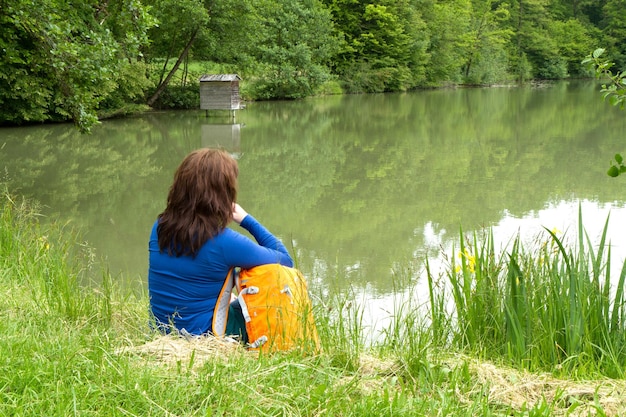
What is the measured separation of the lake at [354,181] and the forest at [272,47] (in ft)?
3.71

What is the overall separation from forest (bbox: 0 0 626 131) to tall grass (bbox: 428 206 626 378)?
568 centimetres

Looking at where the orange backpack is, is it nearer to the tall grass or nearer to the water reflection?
the tall grass

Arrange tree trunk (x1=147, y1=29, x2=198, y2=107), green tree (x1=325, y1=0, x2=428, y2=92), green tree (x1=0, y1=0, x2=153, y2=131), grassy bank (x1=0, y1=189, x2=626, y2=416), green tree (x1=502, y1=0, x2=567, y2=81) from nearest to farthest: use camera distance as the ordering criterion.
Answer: grassy bank (x1=0, y1=189, x2=626, y2=416), green tree (x1=0, y1=0, x2=153, y2=131), tree trunk (x1=147, y1=29, x2=198, y2=107), green tree (x1=325, y1=0, x2=428, y2=92), green tree (x1=502, y1=0, x2=567, y2=81)

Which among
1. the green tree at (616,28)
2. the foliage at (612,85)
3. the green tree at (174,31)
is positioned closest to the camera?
the foliage at (612,85)

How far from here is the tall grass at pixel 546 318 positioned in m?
2.73

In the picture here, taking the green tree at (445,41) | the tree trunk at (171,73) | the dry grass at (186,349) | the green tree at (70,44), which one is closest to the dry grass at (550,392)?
the dry grass at (186,349)

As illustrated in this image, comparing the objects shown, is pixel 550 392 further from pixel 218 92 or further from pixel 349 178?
pixel 218 92

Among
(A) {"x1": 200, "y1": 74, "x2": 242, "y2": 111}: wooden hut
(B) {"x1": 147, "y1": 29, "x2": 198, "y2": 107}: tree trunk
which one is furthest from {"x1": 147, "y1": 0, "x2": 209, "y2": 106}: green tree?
(A) {"x1": 200, "y1": 74, "x2": 242, "y2": 111}: wooden hut

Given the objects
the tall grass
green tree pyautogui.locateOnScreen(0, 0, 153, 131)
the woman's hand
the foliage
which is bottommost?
the tall grass

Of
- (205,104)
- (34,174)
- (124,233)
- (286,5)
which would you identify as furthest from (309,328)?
(286,5)

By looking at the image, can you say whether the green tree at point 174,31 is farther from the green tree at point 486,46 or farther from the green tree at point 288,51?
the green tree at point 486,46

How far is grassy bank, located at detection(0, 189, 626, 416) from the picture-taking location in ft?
6.04

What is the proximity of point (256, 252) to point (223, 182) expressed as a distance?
0.97 ft

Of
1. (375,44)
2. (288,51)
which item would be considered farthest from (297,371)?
Result: (375,44)
